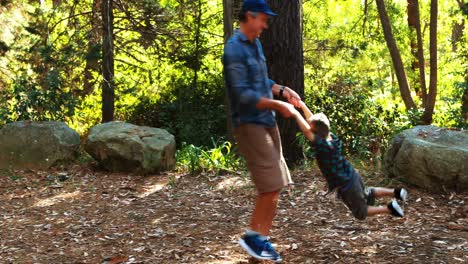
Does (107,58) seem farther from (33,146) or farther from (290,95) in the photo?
(290,95)

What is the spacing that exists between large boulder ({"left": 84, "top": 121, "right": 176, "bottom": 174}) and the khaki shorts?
426 cm

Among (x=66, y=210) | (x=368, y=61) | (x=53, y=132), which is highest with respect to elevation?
(x=368, y=61)

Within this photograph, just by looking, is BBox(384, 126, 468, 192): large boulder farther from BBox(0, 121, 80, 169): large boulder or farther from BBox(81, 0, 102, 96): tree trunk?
BBox(81, 0, 102, 96): tree trunk

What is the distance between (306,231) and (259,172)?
1578 mm

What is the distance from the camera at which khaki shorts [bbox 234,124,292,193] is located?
3.67 metres

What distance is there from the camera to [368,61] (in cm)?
2191

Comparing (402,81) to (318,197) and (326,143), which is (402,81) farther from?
(326,143)

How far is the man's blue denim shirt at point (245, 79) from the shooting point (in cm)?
349

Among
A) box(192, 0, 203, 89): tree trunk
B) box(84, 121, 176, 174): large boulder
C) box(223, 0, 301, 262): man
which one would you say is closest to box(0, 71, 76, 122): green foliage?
box(84, 121, 176, 174): large boulder

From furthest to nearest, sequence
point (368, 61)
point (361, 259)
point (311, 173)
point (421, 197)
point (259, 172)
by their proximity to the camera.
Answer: point (368, 61)
point (311, 173)
point (421, 197)
point (361, 259)
point (259, 172)

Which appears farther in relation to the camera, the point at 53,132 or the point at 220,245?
the point at 53,132

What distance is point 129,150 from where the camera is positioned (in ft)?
25.5

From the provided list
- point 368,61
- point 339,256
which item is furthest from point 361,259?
point 368,61

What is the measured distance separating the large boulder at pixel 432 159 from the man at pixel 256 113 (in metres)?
2.57
